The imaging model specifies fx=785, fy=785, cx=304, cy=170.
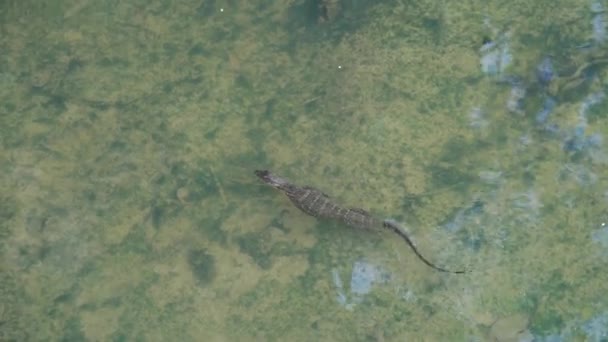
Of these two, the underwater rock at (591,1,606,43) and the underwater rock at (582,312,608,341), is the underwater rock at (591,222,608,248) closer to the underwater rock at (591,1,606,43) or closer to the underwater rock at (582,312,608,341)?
the underwater rock at (582,312,608,341)

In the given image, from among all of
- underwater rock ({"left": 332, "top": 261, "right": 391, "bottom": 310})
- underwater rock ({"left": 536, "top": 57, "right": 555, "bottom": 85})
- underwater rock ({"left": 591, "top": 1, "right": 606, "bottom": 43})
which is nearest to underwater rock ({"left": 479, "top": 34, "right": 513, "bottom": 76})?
underwater rock ({"left": 536, "top": 57, "right": 555, "bottom": 85})

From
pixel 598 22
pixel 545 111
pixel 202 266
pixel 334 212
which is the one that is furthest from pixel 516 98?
pixel 202 266

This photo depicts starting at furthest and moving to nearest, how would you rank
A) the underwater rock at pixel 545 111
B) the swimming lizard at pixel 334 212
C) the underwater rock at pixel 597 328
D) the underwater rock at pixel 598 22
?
the underwater rock at pixel 598 22 < the underwater rock at pixel 545 111 < the swimming lizard at pixel 334 212 < the underwater rock at pixel 597 328

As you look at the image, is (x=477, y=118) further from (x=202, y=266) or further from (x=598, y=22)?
(x=202, y=266)

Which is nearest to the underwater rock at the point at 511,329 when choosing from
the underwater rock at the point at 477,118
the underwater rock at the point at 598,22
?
the underwater rock at the point at 477,118

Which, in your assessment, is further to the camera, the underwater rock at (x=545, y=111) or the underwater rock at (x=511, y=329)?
the underwater rock at (x=545, y=111)

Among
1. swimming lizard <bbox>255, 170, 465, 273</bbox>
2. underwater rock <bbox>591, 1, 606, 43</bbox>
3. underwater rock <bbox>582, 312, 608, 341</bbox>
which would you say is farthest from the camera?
underwater rock <bbox>591, 1, 606, 43</bbox>

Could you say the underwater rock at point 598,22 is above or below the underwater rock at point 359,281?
above

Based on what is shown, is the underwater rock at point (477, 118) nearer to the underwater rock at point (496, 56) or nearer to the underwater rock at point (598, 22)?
the underwater rock at point (496, 56)
